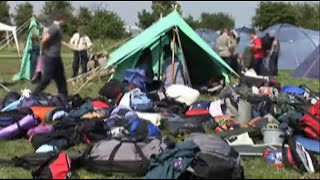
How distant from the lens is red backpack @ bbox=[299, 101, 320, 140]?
654 centimetres

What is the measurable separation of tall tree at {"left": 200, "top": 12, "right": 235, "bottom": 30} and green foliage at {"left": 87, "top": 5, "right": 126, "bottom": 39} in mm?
34165

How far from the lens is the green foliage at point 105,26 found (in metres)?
38.7

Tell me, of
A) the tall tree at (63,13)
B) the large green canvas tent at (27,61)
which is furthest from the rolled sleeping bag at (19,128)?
the large green canvas tent at (27,61)

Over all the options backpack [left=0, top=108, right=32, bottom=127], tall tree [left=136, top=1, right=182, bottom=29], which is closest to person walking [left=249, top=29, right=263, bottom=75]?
backpack [left=0, top=108, right=32, bottom=127]

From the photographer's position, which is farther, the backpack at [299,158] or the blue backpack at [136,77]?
the blue backpack at [136,77]

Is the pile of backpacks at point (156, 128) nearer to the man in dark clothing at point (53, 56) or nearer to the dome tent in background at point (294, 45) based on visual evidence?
the man in dark clothing at point (53, 56)

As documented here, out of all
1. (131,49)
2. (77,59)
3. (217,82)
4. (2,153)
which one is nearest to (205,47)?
(217,82)

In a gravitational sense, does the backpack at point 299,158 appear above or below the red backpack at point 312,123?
below

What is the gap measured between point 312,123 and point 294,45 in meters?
17.0

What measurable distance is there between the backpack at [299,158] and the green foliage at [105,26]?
31150mm

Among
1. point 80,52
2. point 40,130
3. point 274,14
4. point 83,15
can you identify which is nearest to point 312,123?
point 40,130

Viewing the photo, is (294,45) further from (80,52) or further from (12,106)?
(12,106)

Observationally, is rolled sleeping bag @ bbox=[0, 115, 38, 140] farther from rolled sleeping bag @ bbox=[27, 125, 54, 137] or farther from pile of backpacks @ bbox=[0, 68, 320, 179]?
rolled sleeping bag @ bbox=[27, 125, 54, 137]

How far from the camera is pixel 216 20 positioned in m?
80.7
